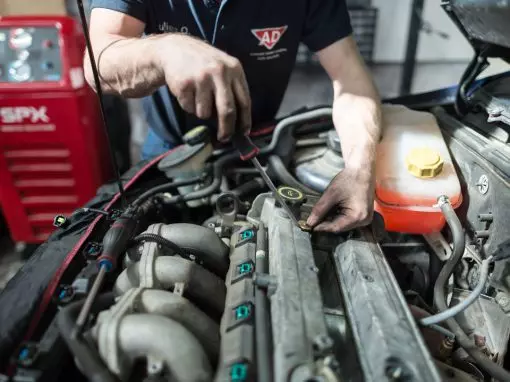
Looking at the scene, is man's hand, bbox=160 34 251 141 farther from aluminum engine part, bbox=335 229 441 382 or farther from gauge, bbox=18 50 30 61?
gauge, bbox=18 50 30 61

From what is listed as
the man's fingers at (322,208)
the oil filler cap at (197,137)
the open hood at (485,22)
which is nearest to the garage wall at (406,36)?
the open hood at (485,22)

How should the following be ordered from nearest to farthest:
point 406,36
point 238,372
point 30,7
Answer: point 238,372 → point 30,7 → point 406,36

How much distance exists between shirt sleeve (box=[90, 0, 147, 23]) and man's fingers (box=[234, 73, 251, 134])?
508mm

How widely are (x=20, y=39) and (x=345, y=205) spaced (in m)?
1.36

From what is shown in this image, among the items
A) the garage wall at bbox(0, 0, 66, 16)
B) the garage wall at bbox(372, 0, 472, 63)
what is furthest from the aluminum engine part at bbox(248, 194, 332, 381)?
the garage wall at bbox(372, 0, 472, 63)

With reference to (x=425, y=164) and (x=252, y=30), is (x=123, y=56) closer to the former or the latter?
(x=252, y=30)

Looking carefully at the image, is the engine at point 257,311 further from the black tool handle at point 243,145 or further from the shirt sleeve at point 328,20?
the shirt sleeve at point 328,20

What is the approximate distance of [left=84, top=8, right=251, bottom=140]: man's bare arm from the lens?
28.7 inches

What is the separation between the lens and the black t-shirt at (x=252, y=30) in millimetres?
1190

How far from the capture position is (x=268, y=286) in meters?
0.63

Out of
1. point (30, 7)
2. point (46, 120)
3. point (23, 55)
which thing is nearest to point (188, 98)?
point (46, 120)

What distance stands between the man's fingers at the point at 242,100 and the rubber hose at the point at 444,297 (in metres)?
0.42

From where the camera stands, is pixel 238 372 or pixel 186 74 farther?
pixel 186 74

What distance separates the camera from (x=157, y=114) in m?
1.42
